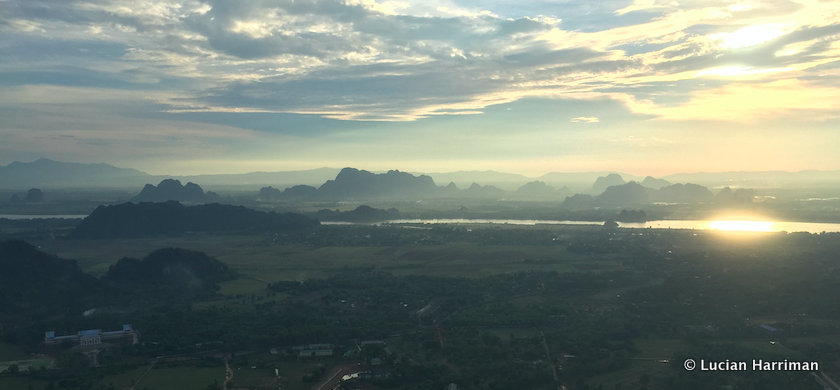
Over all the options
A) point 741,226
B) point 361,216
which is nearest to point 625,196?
point 741,226

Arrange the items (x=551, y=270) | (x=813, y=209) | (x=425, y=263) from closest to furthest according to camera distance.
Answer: (x=551, y=270)
(x=425, y=263)
(x=813, y=209)

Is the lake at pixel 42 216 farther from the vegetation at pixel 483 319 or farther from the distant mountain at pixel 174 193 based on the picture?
the vegetation at pixel 483 319

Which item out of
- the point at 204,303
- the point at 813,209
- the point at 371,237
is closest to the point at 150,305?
the point at 204,303

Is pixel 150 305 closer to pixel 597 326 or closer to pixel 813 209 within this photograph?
pixel 597 326

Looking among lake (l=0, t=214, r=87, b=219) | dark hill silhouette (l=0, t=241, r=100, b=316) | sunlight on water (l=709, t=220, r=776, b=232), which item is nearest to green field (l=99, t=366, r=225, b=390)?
dark hill silhouette (l=0, t=241, r=100, b=316)

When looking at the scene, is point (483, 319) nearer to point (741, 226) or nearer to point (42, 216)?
point (741, 226)

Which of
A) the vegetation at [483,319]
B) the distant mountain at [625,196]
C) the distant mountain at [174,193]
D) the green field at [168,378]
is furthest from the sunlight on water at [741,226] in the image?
the distant mountain at [174,193]

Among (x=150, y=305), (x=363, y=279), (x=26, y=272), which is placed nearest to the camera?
(x=150, y=305)
